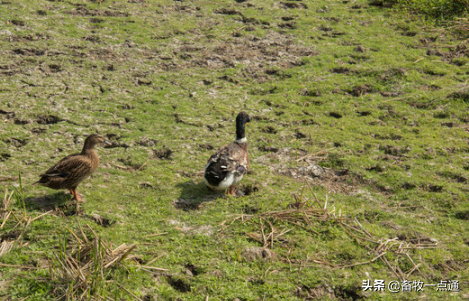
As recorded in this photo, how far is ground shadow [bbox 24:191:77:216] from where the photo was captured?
212 inches

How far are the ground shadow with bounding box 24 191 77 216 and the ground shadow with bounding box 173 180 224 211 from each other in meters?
1.19

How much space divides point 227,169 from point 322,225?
4.27ft

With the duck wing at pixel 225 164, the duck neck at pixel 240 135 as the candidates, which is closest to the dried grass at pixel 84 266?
the duck wing at pixel 225 164

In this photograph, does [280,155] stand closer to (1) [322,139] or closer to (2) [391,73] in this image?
(1) [322,139]

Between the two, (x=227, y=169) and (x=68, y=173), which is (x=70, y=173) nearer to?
(x=68, y=173)

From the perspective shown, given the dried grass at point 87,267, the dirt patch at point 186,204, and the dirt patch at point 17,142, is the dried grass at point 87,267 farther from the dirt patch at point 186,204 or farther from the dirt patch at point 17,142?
the dirt patch at point 17,142

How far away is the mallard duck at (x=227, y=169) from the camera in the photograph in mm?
6004

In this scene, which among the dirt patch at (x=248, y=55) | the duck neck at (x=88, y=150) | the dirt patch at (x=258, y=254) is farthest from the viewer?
the dirt patch at (x=248, y=55)

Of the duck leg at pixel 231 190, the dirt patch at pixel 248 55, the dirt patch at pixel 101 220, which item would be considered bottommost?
the duck leg at pixel 231 190

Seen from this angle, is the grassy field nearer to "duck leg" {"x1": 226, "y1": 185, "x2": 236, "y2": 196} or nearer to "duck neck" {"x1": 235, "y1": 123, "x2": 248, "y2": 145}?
"duck leg" {"x1": 226, "y1": 185, "x2": 236, "y2": 196}

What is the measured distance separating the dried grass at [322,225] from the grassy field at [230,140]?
0.08ft

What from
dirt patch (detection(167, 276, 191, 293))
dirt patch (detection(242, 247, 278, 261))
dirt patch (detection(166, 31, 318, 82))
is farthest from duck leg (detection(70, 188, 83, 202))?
dirt patch (detection(166, 31, 318, 82))

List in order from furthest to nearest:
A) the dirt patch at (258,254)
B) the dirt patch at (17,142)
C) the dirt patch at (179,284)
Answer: the dirt patch at (17,142), the dirt patch at (258,254), the dirt patch at (179,284)

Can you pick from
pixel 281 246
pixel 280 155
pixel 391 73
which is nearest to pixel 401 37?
pixel 391 73
